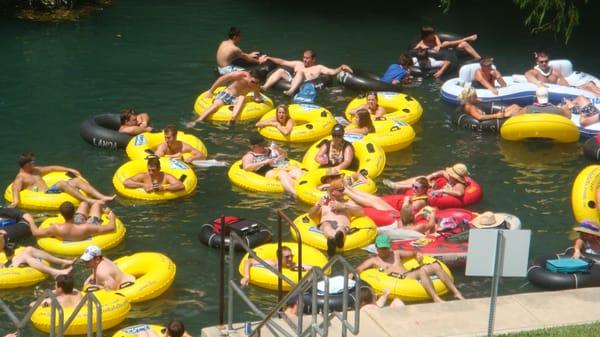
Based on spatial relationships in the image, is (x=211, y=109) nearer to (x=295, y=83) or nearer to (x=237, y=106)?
(x=237, y=106)

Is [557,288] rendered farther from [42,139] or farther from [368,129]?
[42,139]

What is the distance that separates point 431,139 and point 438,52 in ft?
15.2

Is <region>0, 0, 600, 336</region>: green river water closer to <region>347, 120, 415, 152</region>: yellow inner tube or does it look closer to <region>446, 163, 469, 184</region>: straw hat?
<region>347, 120, 415, 152</region>: yellow inner tube

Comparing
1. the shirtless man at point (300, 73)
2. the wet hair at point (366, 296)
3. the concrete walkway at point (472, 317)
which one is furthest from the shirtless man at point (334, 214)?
the shirtless man at point (300, 73)

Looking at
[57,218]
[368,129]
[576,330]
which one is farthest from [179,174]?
[576,330]

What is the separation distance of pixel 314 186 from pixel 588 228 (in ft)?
13.1

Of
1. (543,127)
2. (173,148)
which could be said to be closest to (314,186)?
(173,148)

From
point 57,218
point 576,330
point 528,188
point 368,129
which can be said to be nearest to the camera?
point 576,330

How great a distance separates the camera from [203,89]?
21.4 m

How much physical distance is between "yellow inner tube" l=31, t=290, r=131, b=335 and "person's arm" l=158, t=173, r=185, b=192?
3666 mm

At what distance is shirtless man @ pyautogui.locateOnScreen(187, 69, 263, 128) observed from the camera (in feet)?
62.3

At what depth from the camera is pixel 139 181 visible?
15.5 meters

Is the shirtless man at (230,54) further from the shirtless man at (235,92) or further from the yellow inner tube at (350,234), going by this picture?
the yellow inner tube at (350,234)

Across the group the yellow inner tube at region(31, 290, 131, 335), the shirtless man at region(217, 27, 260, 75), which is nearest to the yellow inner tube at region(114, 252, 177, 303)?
the yellow inner tube at region(31, 290, 131, 335)
